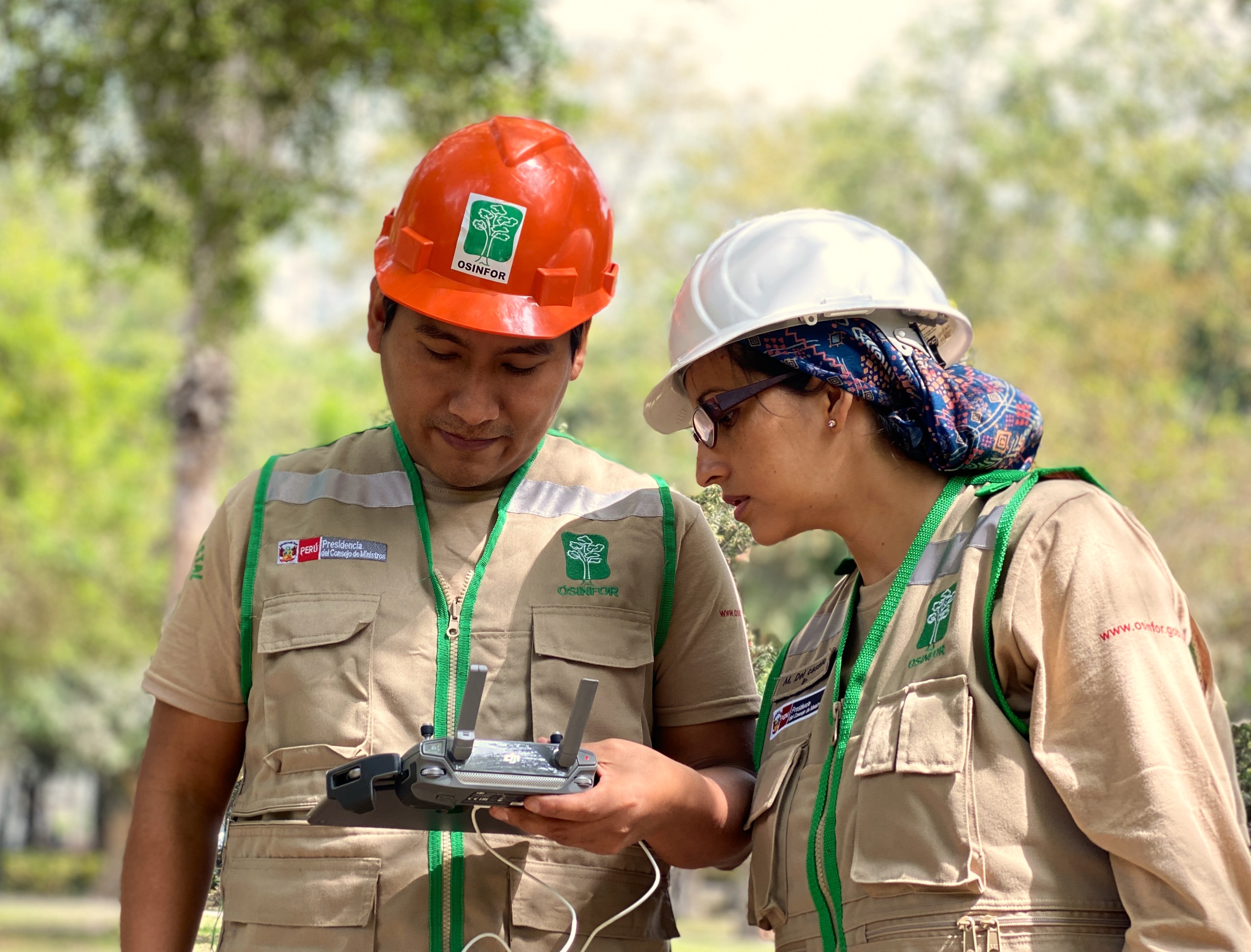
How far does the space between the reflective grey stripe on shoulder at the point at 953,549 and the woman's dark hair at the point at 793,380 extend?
19cm

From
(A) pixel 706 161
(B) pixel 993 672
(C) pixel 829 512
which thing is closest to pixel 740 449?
(C) pixel 829 512

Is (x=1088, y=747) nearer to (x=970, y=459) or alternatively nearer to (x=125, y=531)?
(x=970, y=459)

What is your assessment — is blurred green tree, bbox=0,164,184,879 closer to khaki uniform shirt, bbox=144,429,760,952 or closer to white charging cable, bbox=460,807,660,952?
khaki uniform shirt, bbox=144,429,760,952

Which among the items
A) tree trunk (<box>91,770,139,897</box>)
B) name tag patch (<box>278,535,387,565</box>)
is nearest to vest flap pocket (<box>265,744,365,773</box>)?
name tag patch (<box>278,535,387,565</box>)

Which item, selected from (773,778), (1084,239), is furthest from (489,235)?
(1084,239)

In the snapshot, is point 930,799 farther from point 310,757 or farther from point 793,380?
point 310,757

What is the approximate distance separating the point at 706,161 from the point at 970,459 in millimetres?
29904

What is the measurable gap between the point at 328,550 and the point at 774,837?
0.99m

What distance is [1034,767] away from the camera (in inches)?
84.7

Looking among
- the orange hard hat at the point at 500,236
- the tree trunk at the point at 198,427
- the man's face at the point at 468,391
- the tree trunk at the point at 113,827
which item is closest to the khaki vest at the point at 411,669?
the man's face at the point at 468,391

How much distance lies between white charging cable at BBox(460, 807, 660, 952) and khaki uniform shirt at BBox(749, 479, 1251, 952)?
0.92 ft

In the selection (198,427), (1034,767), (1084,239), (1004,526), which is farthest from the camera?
(1084,239)

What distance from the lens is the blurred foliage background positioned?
15.4 m

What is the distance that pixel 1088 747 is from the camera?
206cm
